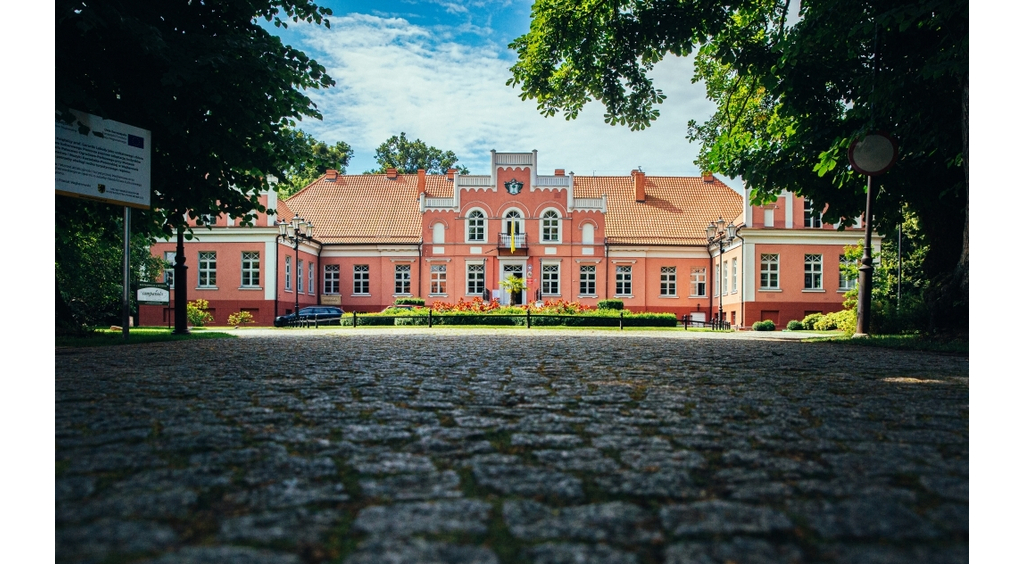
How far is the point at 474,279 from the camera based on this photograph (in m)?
41.9

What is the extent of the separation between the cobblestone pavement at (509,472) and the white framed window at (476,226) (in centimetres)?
3600

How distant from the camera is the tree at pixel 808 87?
10578 mm

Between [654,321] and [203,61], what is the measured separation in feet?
67.2

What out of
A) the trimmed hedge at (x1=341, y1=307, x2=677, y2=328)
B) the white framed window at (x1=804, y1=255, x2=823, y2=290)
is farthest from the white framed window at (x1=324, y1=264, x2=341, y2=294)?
the white framed window at (x1=804, y1=255, x2=823, y2=290)

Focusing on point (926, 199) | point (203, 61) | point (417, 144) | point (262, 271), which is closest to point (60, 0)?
point (203, 61)

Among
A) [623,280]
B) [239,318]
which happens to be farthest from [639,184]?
[239,318]

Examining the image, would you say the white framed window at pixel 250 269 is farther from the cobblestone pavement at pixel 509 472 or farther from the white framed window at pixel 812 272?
the cobblestone pavement at pixel 509 472

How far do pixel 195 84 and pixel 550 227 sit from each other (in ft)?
108

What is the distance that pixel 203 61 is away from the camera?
27.8 ft

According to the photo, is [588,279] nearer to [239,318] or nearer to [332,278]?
[332,278]

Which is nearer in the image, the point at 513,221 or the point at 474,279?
the point at 513,221

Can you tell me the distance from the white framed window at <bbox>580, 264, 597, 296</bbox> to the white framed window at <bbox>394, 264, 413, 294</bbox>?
33.8 ft

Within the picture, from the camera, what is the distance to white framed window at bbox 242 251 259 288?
120 feet

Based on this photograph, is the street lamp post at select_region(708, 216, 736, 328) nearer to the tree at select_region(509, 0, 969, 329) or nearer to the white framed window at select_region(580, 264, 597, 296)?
the white framed window at select_region(580, 264, 597, 296)
